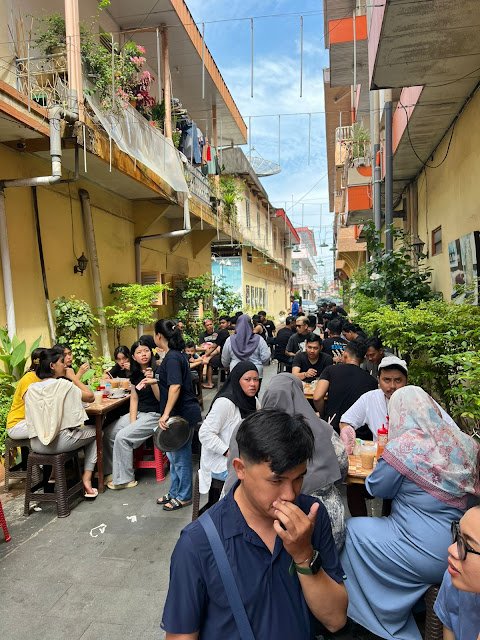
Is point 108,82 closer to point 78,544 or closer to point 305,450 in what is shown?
point 78,544

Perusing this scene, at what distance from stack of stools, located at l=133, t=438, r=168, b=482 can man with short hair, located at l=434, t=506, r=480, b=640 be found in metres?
3.90

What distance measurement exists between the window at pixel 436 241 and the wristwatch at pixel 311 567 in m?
7.20

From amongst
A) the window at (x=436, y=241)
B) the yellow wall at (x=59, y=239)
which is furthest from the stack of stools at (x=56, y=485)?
the window at (x=436, y=241)

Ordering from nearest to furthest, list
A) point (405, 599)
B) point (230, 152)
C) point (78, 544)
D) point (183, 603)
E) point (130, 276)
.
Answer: point (183, 603) → point (405, 599) → point (78, 544) → point (130, 276) → point (230, 152)

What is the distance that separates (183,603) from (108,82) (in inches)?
300

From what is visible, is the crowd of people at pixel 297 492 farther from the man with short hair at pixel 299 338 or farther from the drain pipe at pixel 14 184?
the man with short hair at pixel 299 338

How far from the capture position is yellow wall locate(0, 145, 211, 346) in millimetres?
6258

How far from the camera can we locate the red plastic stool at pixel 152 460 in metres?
5.37

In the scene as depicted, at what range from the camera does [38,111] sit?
5.33 metres

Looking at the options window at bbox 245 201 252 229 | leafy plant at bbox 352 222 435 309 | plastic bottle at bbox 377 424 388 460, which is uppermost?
window at bbox 245 201 252 229

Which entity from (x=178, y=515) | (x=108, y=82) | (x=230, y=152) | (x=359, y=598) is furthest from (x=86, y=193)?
(x=230, y=152)

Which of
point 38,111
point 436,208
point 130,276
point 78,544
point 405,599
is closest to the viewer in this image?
point 405,599

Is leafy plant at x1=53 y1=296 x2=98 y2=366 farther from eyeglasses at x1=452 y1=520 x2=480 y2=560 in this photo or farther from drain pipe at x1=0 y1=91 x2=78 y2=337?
eyeglasses at x1=452 y1=520 x2=480 y2=560

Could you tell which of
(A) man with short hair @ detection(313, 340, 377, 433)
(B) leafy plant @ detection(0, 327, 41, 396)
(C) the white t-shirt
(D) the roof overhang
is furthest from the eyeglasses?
(D) the roof overhang
